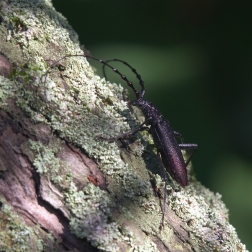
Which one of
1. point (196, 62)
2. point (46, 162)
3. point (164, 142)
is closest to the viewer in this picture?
point (46, 162)

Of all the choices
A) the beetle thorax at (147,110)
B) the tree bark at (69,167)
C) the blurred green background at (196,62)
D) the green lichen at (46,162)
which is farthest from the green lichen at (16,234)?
the blurred green background at (196,62)

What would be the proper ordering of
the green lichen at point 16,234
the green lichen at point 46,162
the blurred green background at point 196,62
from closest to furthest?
1. the green lichen at point 16,234
2. the green lichen at point 46,162
3. the blurred green background at point 196,62

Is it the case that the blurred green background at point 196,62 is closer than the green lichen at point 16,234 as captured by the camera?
No

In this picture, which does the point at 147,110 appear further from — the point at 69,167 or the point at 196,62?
the point at 196,62

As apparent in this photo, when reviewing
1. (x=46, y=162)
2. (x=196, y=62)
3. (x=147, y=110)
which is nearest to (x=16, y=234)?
(x=46, y=162)

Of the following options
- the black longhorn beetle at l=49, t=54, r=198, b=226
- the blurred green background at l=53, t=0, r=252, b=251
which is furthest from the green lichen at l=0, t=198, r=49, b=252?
the blurred green background at l=53, t=0, r=252, b=251

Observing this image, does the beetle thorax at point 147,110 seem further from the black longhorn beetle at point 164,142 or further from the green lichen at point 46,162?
the green lichen at point 46,162
